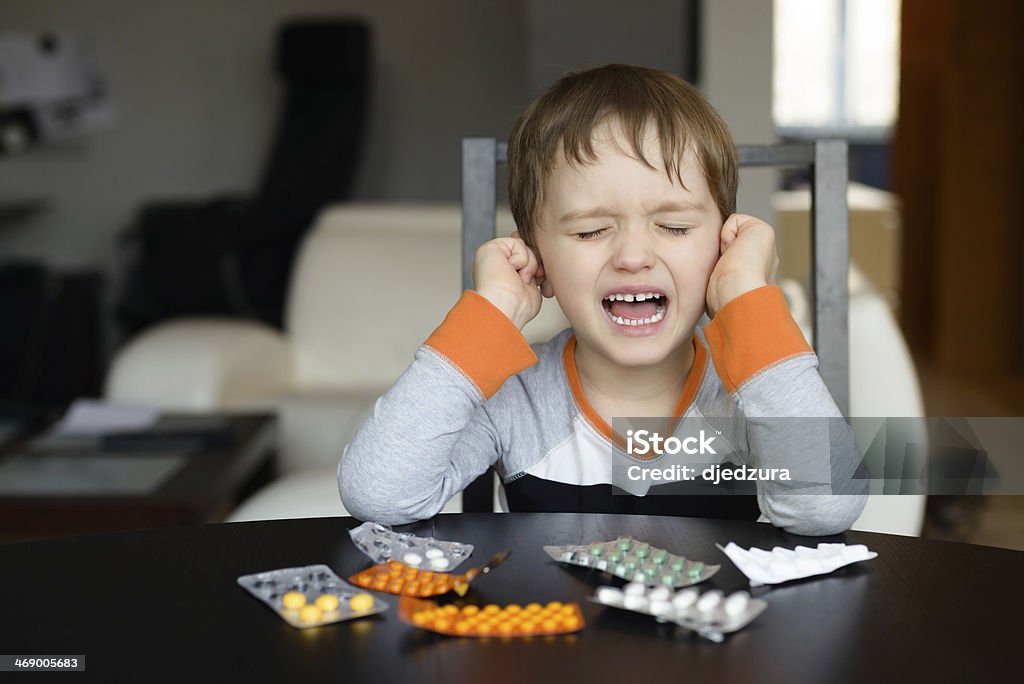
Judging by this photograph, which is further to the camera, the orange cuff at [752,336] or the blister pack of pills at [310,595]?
the orange cuff at [752,336]

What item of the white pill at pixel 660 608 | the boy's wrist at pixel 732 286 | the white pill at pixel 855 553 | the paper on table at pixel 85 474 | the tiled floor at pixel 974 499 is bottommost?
the tiled floor at pixel 974 499

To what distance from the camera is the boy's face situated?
963mm

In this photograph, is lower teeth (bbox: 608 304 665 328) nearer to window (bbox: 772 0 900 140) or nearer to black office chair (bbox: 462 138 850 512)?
black office chair (bbox: 462 138 850 512)

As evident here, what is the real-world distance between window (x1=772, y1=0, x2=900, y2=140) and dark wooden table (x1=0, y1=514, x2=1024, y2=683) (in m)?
7.46

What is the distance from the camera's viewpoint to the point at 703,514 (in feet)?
3.42

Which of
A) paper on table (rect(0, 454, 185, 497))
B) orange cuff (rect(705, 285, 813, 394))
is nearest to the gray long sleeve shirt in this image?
orange cuff (rect(705, 285, 813, 394))

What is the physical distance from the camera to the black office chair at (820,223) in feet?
3.67

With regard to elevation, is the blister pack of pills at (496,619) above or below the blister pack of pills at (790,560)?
above

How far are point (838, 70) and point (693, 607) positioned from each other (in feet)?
25.6

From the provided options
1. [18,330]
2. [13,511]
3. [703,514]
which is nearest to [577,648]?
[703,514]

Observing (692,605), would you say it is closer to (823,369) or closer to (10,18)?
(823,369)

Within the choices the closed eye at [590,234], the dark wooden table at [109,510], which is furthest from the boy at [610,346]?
the dark wooden table at [109,510]

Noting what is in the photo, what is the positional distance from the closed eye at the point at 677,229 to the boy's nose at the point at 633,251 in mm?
23

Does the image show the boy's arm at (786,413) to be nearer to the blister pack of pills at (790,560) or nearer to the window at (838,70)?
the blister pack of pills at (790,560)
